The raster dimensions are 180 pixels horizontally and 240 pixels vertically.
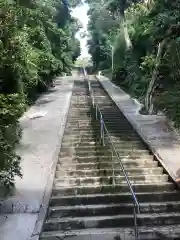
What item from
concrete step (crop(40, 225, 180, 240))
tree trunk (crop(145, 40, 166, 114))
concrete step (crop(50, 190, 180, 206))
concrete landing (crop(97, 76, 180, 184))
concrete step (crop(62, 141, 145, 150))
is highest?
tree trunk (crop(145, 40, 166, 114))

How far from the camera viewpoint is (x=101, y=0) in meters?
55.7

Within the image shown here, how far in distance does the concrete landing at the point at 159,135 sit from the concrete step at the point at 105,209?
1095mm

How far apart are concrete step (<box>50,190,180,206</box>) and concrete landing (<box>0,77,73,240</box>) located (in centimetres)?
32

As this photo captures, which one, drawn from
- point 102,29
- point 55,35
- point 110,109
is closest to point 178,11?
point 110,109

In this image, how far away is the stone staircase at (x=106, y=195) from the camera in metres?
7.67

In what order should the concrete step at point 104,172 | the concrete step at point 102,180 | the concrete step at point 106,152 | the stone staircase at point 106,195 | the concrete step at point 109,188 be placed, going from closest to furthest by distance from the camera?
1. the stone staircase at point 106,195
2. the concrete step at point 109,188
3. the concrete step at point 102,180
4. the concrete step at point 104,172
5. the concrete step at point 106,152

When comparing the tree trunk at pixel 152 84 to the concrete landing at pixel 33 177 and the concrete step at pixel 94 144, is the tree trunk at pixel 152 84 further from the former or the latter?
the concrete step at pixel 94 144

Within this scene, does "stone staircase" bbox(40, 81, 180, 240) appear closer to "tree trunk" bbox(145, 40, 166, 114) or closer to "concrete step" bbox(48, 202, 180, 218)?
"concrete step" bbox(48, 202, 180, 218)

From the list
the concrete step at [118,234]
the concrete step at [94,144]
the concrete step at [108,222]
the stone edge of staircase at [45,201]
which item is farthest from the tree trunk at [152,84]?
the concrete step at [118,234]

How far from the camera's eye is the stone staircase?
767cm

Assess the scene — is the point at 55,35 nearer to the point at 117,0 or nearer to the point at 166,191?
the point at 117,0

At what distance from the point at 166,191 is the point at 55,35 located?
65.1 ft

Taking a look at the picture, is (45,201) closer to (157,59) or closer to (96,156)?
(96,156)

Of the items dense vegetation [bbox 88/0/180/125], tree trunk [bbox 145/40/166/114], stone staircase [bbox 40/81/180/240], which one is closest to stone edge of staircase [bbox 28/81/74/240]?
stone staircase [bbox 40/81/180/240]
